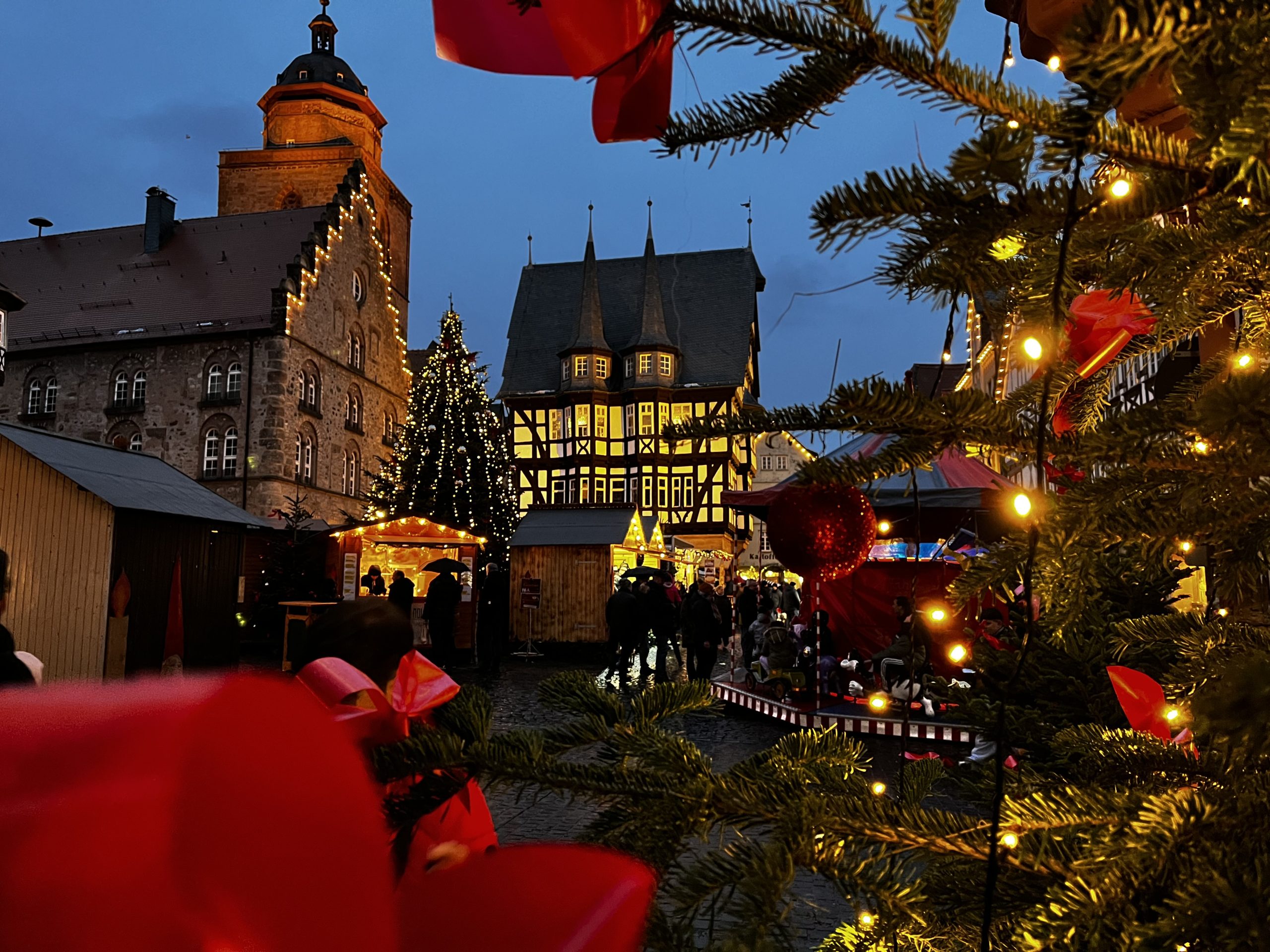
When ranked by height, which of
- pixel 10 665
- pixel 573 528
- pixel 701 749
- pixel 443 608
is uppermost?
pixel 573 528

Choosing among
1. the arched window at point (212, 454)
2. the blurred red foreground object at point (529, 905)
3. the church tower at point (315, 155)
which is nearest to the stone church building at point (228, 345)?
the arched window at point (212, 454)

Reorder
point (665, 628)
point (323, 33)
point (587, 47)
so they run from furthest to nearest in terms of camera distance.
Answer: point (323, 33)
point (665, 628)
point (587, 47)

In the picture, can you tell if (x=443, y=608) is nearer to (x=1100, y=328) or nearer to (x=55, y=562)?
(x=55, y=562)

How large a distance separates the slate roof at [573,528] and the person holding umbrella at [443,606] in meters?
4.07

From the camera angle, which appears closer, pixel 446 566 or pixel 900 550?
pixel 446 566

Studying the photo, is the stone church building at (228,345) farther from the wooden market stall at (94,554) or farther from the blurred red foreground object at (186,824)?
the blurred red foreground object at (186,824)

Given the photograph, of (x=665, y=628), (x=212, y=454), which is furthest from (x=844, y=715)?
(x=212, y=454)

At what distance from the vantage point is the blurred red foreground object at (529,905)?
523 mm

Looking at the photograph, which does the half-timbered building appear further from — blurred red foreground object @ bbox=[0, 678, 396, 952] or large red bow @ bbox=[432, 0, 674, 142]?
blurred red foreground object @ bbox=[0, 678, 396, 952]

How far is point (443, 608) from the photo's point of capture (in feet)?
46.6

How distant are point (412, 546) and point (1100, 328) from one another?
19.9m

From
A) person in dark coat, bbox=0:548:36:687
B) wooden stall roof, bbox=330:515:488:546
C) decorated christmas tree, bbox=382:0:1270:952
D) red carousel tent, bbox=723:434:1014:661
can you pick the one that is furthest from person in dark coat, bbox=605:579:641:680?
decorated christmas tree, bbox=382:0:1270:952

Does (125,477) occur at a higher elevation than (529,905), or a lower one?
higher

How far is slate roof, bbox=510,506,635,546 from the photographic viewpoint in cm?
1884
